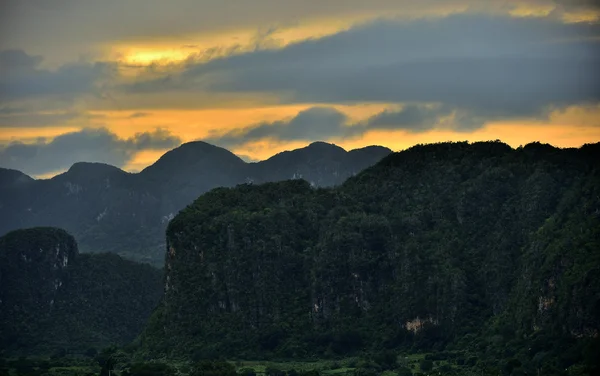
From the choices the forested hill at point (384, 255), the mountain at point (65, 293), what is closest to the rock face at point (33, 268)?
the mountain at point (65, 293)

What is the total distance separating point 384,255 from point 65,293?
58.3 metres

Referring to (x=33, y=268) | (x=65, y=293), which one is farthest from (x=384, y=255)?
(x=33, y=268)

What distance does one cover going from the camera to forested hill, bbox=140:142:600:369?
118562mm

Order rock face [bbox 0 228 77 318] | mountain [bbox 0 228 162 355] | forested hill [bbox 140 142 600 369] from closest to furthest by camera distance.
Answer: forested hill [bbox 140 142 600 369] → mountain [bbox 0 228 162 355] → rock face [bbox 0 228 77 318]

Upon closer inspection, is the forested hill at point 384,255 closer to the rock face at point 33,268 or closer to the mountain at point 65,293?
the mountain at point 65,293

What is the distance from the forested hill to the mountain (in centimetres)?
2933

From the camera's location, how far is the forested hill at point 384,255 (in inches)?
4668

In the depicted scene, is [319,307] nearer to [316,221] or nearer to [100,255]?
[316,221]

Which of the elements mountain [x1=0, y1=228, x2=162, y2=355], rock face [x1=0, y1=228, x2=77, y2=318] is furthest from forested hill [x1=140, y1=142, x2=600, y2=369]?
rock face [x1=0, y1=228, x2=77, y2=318]

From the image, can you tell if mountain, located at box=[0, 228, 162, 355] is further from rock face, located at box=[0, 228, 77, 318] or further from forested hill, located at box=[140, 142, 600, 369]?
forested hill, located at box=[140, 142, 600, 369]

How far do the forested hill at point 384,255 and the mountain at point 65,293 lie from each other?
96.2 ft

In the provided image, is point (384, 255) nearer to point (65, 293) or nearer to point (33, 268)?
point (65, 293)

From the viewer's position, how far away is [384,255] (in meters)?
131

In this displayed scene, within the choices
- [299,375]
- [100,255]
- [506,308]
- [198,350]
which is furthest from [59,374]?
[100,255]
